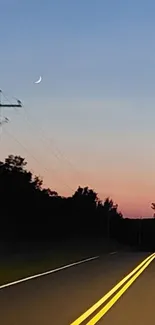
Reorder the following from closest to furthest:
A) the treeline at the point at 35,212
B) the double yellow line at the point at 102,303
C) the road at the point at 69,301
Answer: the double yellow line at the point at 102,303
the road at the point at 69,301
the treeline at the point at 35,212

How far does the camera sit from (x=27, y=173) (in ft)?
317

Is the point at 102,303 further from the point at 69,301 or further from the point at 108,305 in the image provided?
the point at 69,301

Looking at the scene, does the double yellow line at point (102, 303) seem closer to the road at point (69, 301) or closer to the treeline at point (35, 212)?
the road at point (69, 301)

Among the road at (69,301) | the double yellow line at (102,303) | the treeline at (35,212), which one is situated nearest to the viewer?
the double yellow line at (102,303)

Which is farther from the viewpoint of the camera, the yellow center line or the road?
the road

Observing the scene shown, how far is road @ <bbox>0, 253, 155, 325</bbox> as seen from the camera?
14766 millimetres

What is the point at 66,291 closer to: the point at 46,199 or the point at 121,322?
the point at 121,322

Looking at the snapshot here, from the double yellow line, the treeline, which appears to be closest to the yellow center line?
the double yellow line

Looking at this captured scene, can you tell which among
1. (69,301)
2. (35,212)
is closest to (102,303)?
(69,301)

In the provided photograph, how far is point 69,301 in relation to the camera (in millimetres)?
18656

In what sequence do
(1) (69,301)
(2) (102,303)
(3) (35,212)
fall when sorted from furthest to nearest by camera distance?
1. (3) (35,212)
2. (1) (69,301)
3. (2) (102,303)

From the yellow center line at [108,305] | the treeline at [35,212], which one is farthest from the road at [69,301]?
the treeline at [35,212]

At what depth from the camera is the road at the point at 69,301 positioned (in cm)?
1477

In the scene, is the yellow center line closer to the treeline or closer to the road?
the road
